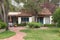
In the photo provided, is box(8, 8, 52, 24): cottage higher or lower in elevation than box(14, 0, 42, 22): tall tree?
lower

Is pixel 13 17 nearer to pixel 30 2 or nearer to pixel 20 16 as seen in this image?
pixel 20 16

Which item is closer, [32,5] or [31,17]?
[32,5]

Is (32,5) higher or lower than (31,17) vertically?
higher

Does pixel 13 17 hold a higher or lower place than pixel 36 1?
lower

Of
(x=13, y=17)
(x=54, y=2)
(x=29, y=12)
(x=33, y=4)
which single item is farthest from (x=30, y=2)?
(x=54, y=2)

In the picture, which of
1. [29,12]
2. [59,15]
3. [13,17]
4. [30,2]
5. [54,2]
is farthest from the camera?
[54,2]

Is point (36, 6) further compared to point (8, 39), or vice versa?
point (36, 6)

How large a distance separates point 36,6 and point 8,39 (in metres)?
23.0

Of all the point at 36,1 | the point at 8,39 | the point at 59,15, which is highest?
the point at 36,1

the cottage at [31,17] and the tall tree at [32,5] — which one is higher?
the tall tree at [32,5]

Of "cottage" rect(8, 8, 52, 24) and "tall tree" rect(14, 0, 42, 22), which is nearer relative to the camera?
"tall tree" rect(14, 0, 42, 22)

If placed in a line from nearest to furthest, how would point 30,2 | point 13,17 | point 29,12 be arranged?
point 30,2
point 29,12
point 13,17

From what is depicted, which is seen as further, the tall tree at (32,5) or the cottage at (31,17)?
the cottage at (31,17)

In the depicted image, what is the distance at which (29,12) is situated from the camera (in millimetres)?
44469
